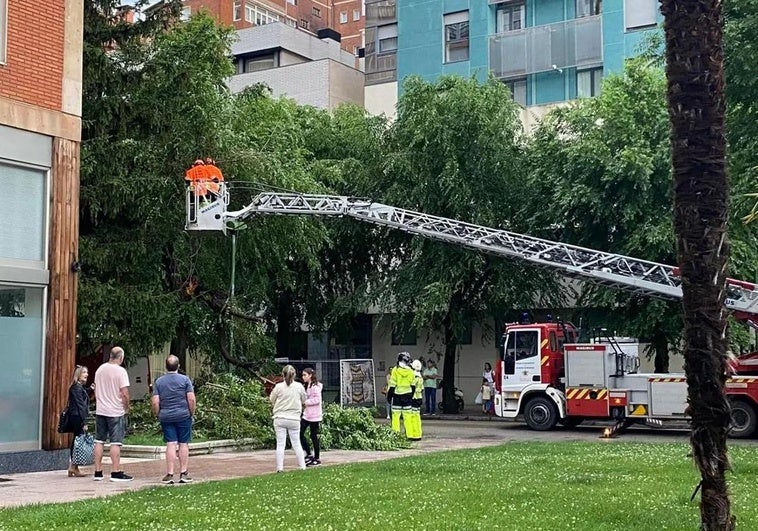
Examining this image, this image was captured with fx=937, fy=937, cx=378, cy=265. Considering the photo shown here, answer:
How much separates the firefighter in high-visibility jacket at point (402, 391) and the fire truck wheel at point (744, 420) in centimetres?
732

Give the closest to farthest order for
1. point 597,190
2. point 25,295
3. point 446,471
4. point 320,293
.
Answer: point 446,471 < point 25,295 < point 597,190 < point 320,293

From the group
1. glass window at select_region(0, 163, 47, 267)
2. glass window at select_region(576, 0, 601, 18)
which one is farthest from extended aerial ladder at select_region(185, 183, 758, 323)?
glass window at select_region(576, 0, 601, 18)

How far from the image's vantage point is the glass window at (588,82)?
3969cm

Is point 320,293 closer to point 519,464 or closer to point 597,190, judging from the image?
point 597,190

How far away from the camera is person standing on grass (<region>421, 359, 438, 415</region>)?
3206 cm

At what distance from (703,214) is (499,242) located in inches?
516

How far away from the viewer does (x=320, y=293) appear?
34.7 m

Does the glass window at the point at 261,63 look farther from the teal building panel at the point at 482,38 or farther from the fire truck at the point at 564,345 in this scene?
the fire truck at the point at 564,345

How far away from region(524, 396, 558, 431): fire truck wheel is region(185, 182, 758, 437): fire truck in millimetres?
26

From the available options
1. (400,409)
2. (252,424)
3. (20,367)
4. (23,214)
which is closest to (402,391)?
(400,409)

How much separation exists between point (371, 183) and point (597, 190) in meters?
7.74

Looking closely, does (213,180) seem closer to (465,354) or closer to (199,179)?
(199,179)

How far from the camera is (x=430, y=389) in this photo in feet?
106

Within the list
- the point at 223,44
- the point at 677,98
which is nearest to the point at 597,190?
the point at 223,44
